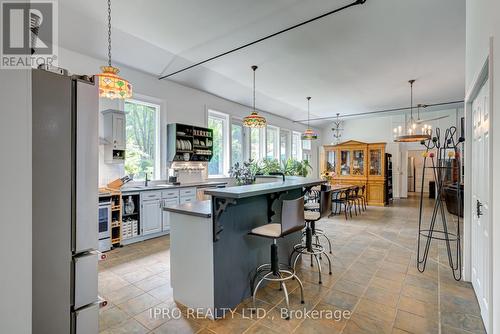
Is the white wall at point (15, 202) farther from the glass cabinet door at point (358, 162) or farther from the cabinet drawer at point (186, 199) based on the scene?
the glass cabinet door at point (358, 162)

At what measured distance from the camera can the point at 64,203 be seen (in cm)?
137

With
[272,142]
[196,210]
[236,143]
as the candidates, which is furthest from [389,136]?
[196,210]

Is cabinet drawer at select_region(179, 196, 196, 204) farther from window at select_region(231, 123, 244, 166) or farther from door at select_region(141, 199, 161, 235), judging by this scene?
window at select_region(231, 123, 244, 166)

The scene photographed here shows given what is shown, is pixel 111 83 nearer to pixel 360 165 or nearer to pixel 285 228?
pixel 285 228

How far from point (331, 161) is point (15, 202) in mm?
10132

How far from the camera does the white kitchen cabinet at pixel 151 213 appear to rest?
4516 millimetres

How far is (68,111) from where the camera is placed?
1383mm

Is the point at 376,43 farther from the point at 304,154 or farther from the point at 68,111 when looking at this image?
the point at 304,154

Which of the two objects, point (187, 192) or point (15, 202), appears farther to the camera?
point (187, 192)

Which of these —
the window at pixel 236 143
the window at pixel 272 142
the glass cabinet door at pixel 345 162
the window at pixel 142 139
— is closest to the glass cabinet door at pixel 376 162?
the glass cabinet door at pixel 345 162

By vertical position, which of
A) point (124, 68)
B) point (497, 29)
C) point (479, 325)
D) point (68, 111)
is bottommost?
point (479, 325)

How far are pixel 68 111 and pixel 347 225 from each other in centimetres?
564

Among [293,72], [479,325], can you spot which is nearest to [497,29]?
[479,325]

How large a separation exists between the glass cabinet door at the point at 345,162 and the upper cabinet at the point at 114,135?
803 centimetres
